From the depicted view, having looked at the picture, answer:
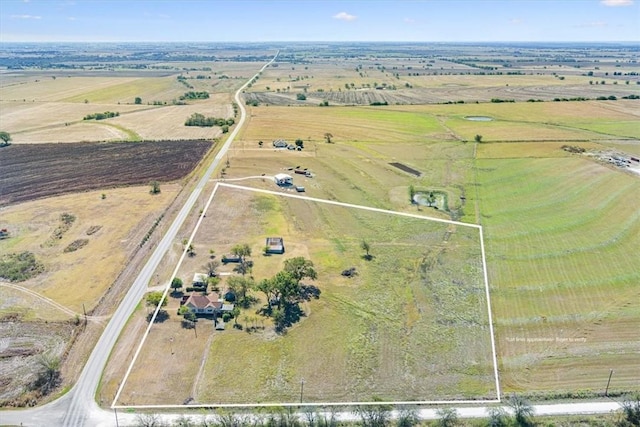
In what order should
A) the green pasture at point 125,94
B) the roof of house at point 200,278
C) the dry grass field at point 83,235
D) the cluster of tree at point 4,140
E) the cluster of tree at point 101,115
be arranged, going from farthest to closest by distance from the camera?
the green pasture at point 125,94 < the cluster of tree at point 101,115 < the cluster of tree at point 4,140 < the dry grass field at point 83,235 < the roof of house at point 200,278

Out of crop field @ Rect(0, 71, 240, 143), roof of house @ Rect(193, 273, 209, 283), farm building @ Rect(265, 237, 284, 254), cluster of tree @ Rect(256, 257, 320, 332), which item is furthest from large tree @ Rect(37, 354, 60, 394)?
crop field @ Rect(0, 71, 240, 143)

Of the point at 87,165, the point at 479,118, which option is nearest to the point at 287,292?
the point at 87,165

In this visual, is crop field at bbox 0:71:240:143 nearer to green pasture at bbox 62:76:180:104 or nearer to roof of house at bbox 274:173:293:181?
green pasture at bbox 62:76:180:104

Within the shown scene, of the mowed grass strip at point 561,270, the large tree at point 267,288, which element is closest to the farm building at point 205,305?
the large tree at point 267,288

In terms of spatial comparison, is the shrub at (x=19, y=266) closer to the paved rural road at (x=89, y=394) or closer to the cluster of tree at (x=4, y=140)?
the paved rural road at (x=89, y=394)

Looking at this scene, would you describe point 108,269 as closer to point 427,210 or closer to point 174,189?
point 174,189

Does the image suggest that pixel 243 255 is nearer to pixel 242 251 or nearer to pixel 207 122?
pixel 242 251
